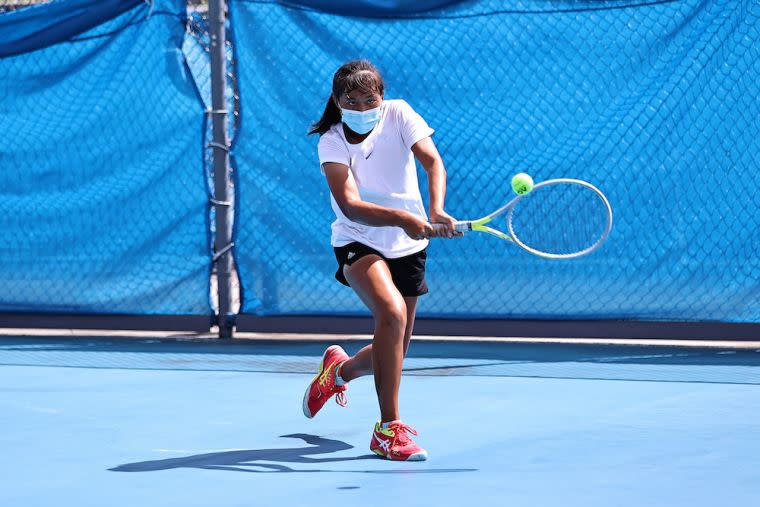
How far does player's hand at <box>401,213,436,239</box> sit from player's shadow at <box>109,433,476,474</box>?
32.5 inches

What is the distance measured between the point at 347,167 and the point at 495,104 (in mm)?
2804

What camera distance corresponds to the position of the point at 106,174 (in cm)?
848

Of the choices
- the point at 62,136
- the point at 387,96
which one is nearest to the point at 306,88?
the point at 387,96

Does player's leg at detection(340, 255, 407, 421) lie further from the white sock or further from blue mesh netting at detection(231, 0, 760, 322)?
A: blue mesh netting at detection(231, 0, 760, 322)

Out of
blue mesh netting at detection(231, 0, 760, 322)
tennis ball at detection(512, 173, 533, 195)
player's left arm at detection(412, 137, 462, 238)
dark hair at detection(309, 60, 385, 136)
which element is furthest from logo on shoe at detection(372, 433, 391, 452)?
blue mesh netting at detection(231, 0, 760, 322)

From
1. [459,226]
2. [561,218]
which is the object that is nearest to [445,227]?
[459,226]

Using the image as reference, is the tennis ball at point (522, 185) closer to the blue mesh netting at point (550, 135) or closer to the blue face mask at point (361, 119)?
the blue face mask at point (361, 119)

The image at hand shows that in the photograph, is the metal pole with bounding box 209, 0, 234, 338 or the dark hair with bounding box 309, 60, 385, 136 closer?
the dark hair with bounding box 309, 60, 385, 136

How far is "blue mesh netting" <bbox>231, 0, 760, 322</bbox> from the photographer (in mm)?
7352

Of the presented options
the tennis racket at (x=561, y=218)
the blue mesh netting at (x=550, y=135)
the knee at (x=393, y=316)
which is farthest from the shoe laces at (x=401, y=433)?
the blue mesh netting at (x=550, y=135)

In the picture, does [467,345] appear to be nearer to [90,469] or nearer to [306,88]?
[306,88]

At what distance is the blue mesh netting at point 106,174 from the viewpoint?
8391mm

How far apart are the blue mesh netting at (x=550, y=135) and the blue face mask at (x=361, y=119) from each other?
273 centimetres

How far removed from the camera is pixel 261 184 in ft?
27.1
